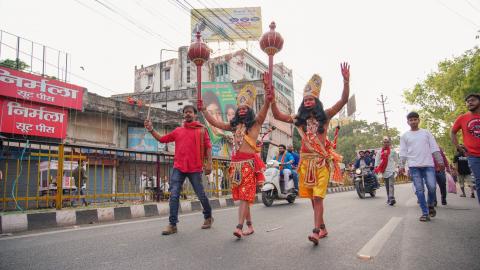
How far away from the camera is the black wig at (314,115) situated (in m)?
4.51

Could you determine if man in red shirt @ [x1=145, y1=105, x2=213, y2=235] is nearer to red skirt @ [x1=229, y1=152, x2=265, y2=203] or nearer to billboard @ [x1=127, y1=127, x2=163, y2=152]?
red skirt @ [x1=229, y1=152, x2=265, y2=203]

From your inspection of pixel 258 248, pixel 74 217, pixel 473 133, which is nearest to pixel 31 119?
pixel 74 217

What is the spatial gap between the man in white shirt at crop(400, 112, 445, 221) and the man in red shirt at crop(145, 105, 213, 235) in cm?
344

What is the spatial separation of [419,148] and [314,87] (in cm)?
270

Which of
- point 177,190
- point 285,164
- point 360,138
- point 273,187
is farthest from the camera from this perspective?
point 360,138

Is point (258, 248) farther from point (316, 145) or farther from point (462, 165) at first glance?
point (462, 165)

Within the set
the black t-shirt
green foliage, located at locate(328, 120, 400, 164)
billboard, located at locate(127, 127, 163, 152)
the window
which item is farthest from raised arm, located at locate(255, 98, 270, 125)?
green foliage, located at locate(328, 120, 400, 164)

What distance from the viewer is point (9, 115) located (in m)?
14.8

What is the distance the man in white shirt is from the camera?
6133mm

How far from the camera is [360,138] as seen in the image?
61.1 metres

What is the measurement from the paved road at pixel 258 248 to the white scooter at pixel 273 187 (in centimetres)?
420

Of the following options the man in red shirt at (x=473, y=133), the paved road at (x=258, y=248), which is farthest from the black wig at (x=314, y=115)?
the man in red shirt at (x=473, y=133)

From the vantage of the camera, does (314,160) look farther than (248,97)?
No

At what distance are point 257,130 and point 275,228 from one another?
142 cm
